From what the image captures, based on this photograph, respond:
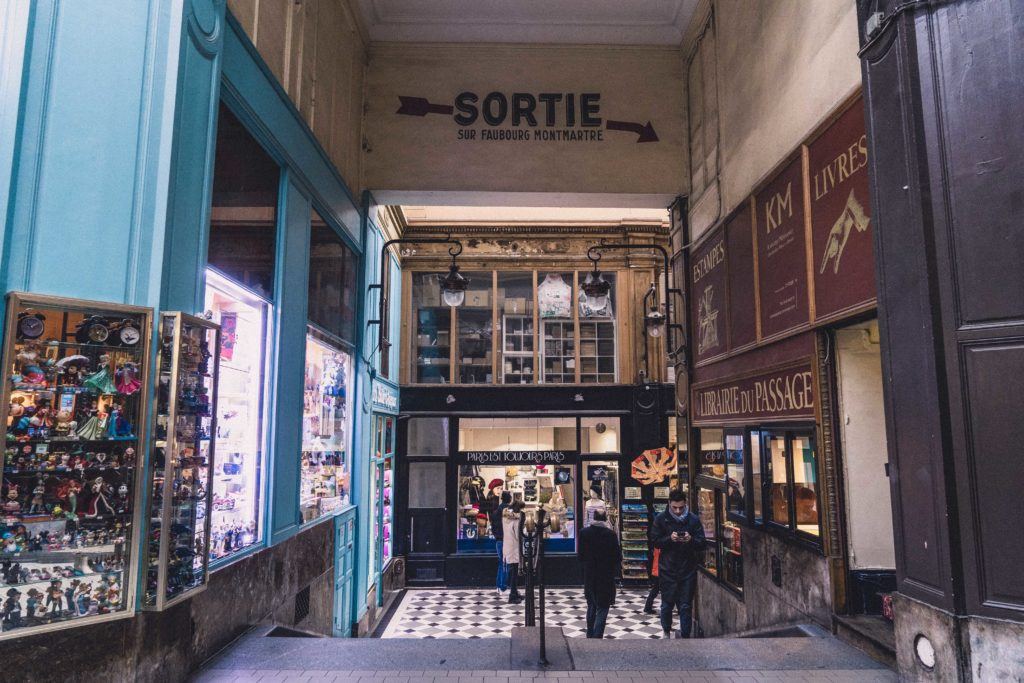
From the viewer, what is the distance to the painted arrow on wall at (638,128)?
8.84 metres

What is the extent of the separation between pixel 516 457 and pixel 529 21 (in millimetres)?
7585

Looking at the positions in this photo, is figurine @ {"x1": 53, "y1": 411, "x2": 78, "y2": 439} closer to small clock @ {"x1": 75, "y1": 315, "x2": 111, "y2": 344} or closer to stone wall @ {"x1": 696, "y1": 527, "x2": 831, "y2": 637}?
small clock @ {"x1": 75, "y1": 315, "x2": 111, "y2": 344}

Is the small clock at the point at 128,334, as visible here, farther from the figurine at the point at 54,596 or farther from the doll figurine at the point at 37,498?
the figurine at the point at 54,596

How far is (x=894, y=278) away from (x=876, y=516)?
6.73ft

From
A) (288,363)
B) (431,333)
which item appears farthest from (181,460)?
(431,333)

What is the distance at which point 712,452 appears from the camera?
806 centimetres

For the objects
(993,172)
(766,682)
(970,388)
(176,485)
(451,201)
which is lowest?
(766,682)

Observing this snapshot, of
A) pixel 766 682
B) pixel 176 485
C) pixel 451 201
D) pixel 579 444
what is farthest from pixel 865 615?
pixel 579 444

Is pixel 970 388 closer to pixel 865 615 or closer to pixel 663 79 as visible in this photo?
pixel 865 615

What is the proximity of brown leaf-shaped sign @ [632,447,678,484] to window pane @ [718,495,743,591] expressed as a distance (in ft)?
15.1

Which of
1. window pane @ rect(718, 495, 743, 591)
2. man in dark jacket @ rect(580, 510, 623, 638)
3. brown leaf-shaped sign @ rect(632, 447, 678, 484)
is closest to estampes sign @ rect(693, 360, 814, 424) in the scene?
window pane @ rect(718, 495, 743, 591)

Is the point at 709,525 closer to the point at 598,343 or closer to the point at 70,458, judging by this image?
the point at 598,343

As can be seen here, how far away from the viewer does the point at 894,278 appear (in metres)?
3.87

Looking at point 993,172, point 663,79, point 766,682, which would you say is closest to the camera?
point 993,172
